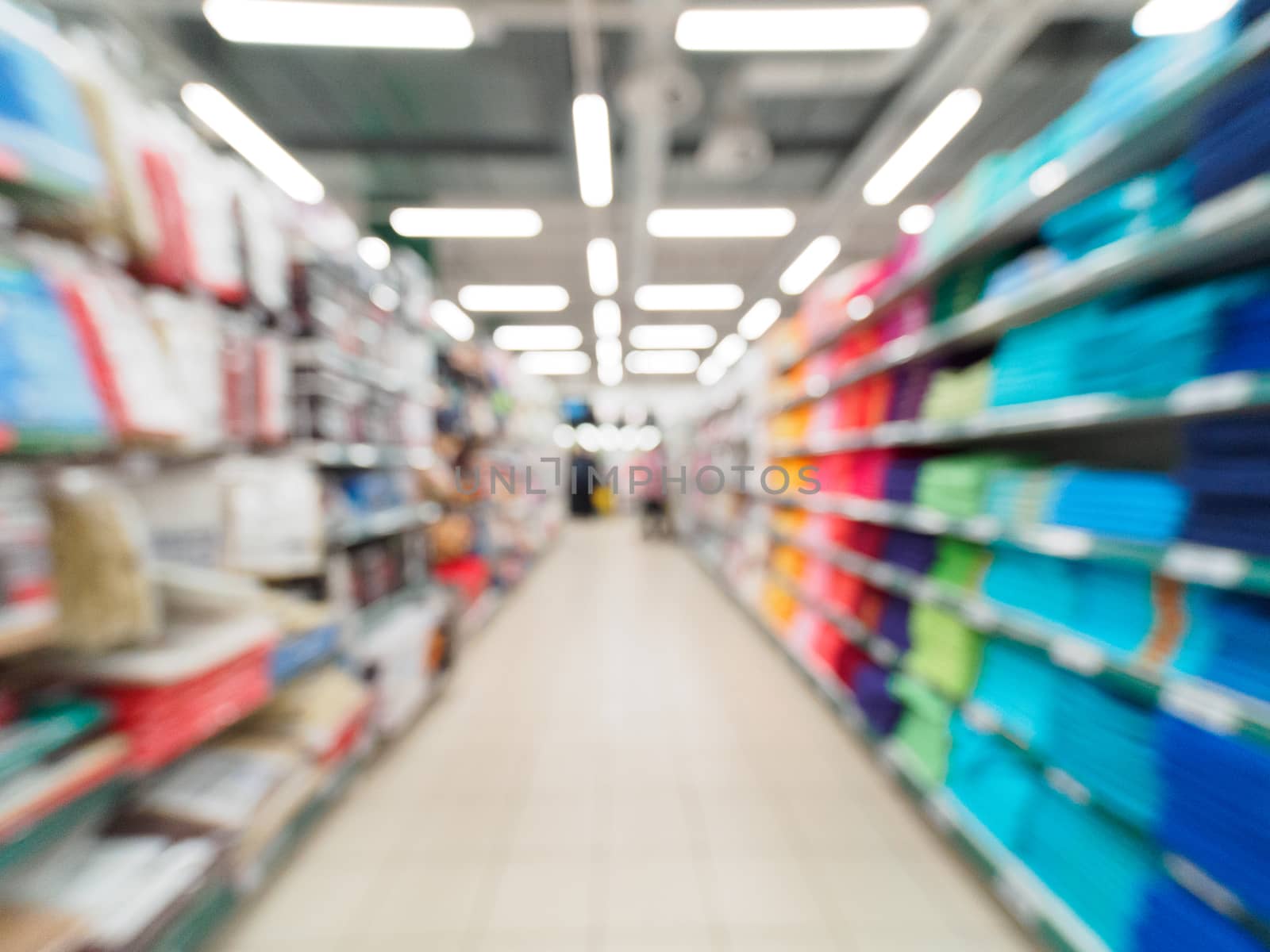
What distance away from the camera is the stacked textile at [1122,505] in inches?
43.4

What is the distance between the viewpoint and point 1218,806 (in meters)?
0.96

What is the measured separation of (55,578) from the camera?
3.28 ft

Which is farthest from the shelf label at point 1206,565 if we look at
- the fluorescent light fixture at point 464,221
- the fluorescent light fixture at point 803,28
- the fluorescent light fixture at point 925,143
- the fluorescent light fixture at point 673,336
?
the fluorescent light fixture at point 673,336

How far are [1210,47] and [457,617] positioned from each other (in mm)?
3956

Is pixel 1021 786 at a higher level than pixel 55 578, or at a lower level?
lower

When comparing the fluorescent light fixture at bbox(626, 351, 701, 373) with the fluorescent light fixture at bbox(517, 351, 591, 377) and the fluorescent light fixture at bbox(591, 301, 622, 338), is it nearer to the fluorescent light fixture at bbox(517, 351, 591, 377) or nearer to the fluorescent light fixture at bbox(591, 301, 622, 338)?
the fluorescent light fixture at bbox(517, 351, 591, 377)

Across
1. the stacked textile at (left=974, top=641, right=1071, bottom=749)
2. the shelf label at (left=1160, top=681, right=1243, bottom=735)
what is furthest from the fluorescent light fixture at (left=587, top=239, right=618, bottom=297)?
the shelf label at (left=1160, top=681, right=1243, bottom=735)

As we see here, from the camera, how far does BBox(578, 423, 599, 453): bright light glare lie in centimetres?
1449

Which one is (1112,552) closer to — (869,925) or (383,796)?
(869,925)

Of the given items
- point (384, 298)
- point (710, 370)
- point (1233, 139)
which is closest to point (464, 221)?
point (384, 298)

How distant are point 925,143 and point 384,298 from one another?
152 inches

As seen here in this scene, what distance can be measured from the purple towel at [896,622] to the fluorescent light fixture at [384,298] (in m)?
2.84

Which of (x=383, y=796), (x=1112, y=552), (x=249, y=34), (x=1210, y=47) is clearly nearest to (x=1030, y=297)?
(x=1210, y=47)

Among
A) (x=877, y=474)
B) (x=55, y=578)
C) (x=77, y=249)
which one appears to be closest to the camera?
(x=55, y=578)
